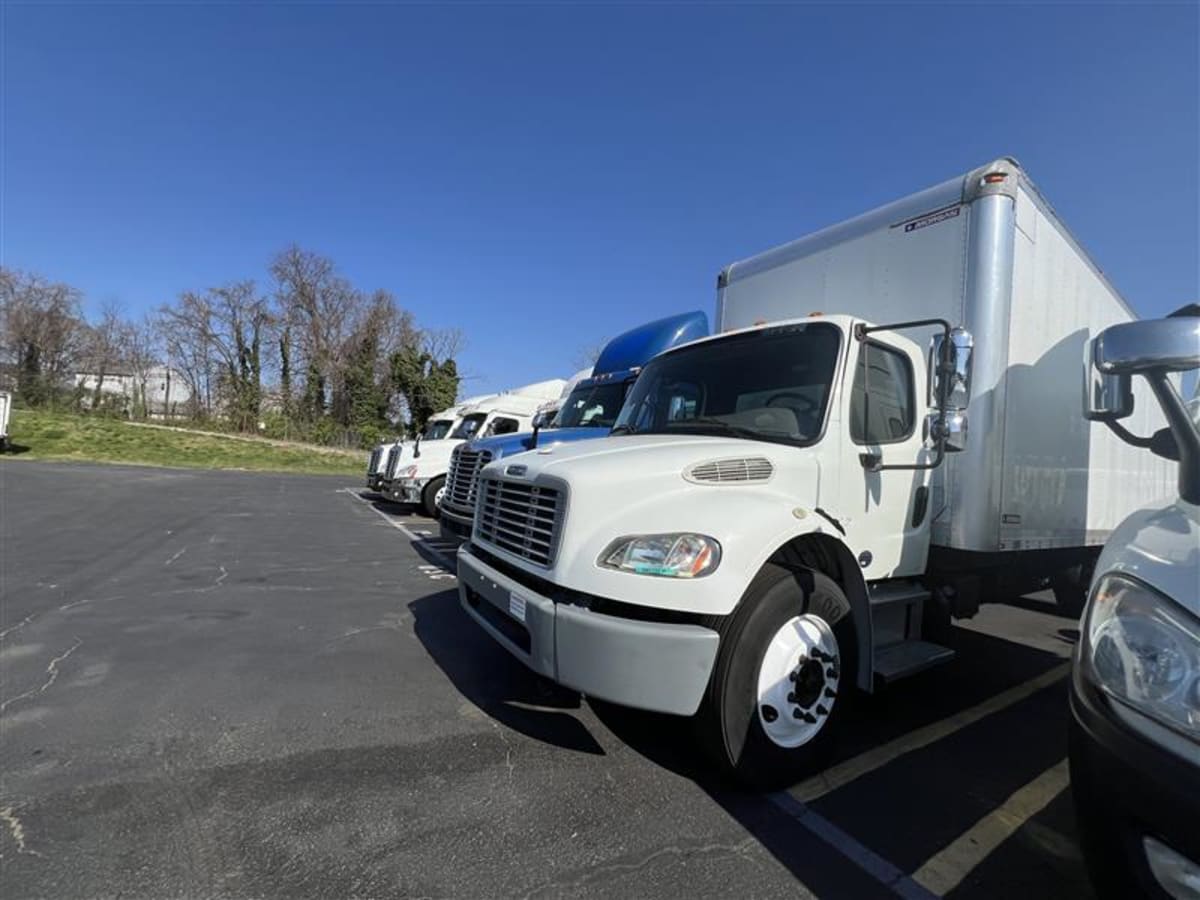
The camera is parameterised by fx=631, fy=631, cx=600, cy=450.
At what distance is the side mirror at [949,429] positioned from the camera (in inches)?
133

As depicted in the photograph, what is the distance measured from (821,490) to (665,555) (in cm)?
116

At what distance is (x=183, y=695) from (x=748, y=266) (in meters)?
5.30

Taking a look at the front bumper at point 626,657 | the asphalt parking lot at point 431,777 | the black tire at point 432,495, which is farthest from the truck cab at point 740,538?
the black tire at point 432,495

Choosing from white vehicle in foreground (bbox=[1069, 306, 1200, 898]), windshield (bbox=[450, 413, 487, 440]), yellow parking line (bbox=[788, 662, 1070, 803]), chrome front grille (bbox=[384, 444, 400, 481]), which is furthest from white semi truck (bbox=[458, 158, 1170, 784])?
chrome front grille (bbox=[384, 444, 400, 481])

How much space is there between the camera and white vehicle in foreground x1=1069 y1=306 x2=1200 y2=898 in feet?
4.73

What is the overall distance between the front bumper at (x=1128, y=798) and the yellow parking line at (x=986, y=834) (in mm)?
975

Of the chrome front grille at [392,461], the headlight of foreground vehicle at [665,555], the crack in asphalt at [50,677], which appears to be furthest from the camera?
the chrome front grille at [392,461]

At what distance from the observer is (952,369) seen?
341 centimetres

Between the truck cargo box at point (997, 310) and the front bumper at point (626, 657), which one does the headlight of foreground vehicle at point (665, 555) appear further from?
the truck cargo box at point (997, 310)

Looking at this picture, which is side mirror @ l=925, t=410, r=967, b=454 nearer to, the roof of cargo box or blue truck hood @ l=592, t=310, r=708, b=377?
the roof of cargo box

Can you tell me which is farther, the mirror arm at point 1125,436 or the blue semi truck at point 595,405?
the blue semi truck at point 595,405

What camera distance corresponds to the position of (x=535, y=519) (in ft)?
10.6

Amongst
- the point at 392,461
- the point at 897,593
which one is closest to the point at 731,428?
the point at 897,593

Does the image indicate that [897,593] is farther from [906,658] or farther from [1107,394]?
[1107,394]
